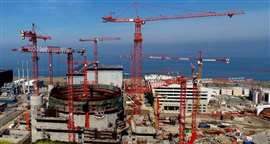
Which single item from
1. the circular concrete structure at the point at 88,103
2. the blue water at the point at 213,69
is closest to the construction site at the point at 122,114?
the circular concrete structure at the point at 88,103

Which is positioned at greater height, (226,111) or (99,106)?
(99,106)

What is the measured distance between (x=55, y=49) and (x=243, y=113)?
2952 cm

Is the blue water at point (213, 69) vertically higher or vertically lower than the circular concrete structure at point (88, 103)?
higher

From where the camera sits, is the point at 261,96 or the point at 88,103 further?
the point at 261,96

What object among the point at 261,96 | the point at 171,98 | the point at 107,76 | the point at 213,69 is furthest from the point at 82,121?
the point at 213,69

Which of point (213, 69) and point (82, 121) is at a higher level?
point (213, 69)

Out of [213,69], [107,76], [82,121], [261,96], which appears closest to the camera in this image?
[82,121]

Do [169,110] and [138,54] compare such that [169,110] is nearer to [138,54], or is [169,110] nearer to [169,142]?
[138,54]

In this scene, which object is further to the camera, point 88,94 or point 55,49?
point 88,94

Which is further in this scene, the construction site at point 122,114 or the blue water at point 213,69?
the blue water at point 213,69

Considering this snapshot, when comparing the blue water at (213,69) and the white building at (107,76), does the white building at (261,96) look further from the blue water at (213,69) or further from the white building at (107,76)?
the blue water at (213,69)

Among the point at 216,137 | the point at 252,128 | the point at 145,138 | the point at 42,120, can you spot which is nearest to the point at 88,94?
the point at 42,120

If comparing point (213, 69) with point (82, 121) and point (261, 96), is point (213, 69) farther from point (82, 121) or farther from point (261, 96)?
point (82, 121)

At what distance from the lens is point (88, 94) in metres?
38.7
